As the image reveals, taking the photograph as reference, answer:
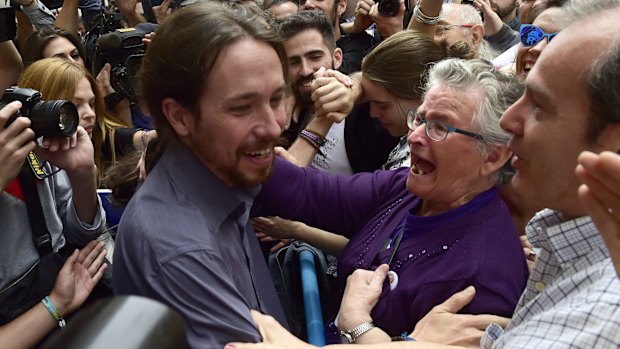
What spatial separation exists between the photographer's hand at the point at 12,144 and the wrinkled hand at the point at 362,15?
2.36 meters

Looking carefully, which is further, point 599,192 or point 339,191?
point 339,191

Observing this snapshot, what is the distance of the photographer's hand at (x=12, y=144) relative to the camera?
1.80 metres

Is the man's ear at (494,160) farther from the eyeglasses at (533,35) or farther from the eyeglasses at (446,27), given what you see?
the eyeglasses at (446,27)

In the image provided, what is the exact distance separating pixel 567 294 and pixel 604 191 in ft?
1.40

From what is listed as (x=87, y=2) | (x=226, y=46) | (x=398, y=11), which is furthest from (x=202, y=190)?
(x=87, y=2)

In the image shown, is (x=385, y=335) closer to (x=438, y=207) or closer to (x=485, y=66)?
(x=438, y=207)

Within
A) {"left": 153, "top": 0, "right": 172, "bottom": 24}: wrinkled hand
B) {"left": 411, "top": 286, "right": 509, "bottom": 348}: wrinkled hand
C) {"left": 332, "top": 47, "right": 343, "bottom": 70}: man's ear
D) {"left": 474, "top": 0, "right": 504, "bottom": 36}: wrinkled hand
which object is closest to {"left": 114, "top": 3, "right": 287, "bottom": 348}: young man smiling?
{"left": 411, "top": 286, "right": 509, "bottom": 348}: wrinkled hand

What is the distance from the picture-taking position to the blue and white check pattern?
1.04 m

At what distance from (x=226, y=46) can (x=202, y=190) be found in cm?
32

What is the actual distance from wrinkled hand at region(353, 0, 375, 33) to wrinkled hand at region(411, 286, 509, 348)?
251 centimetres

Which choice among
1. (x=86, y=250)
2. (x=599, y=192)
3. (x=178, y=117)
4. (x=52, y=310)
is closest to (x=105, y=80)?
(x=86, y=250)

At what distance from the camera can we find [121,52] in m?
→ 3.39

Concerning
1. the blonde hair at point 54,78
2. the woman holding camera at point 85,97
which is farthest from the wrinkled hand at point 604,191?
the blonde hair at point 54,78

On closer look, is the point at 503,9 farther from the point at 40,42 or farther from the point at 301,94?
the point at 40,42
